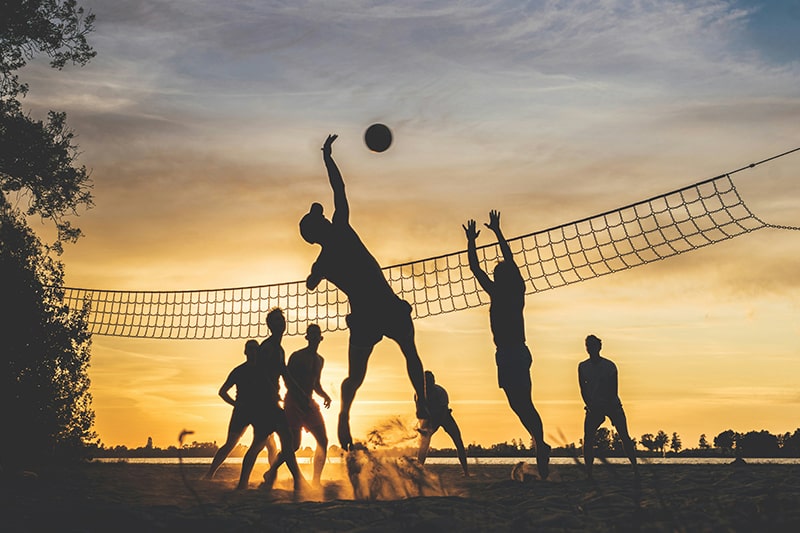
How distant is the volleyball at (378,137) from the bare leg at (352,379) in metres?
2.23

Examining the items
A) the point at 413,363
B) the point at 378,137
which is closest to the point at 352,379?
the point at 413,363

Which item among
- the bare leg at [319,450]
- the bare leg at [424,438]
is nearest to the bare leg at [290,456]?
the bare leg at [319,450]

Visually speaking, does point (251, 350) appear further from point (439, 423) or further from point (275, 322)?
point (439, 423)

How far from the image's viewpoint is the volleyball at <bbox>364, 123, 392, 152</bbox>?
9023 mm

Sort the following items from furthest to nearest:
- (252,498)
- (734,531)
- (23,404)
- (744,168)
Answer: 1. (23,404)
2. (744,168)
3. (252,498)
4. (734,531)

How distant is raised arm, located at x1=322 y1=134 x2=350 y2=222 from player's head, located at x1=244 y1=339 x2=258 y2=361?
2.12 meters

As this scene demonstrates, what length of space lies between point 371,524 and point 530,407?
345 centimetres

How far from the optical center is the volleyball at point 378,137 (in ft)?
29.6

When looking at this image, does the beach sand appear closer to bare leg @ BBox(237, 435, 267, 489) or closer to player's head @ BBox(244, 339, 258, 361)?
bare leg @ BBox(237, 435, 267, 489)

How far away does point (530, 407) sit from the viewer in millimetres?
8766

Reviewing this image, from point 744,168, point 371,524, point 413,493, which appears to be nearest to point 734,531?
point 371,524

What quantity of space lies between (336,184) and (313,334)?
7.39ft

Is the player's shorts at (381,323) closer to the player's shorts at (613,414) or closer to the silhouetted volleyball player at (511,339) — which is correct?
the silhouetted volleyball player at (511,339)

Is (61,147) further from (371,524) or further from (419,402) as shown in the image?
(371,524)
